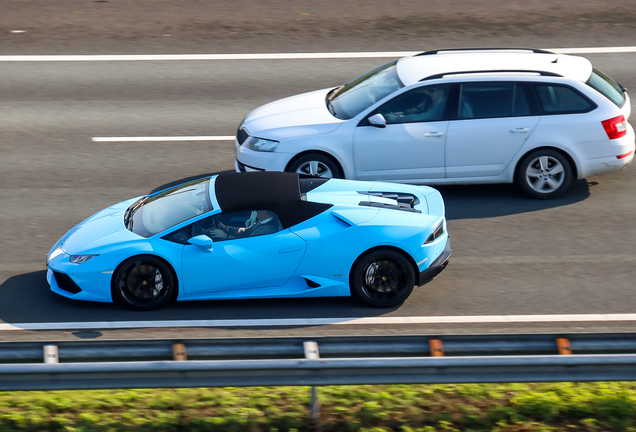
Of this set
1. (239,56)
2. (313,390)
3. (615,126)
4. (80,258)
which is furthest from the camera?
(239,56)

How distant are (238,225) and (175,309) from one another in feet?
3.50

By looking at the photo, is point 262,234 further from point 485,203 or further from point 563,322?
point 485,203

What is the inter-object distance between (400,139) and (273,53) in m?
6.23

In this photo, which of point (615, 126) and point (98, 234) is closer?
point (98, 234)

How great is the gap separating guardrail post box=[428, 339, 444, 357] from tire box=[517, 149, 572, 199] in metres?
5.77

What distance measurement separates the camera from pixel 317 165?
35.8 feet

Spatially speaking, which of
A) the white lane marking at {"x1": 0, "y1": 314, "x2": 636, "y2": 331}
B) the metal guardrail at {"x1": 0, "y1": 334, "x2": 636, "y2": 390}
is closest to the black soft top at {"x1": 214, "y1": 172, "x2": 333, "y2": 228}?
the white lane marking at {"x1": 0, "y1": 314, "x2": 636, "y2": 331}

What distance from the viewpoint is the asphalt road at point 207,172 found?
8.19m

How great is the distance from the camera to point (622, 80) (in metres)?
14.9

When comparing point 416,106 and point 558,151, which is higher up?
point 416,106

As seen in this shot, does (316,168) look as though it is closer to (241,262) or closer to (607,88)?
(241,262)

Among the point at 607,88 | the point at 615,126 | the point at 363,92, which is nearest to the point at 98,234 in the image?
the point at 363,92

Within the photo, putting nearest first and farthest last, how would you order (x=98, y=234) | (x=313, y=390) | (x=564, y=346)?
(x=313, y=390) < (x=564, y=346) < (x=98, y=234)

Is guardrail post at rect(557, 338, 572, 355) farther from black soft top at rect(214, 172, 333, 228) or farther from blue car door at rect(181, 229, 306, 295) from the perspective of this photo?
black soft top at rect(214, 172, 333, 228)
